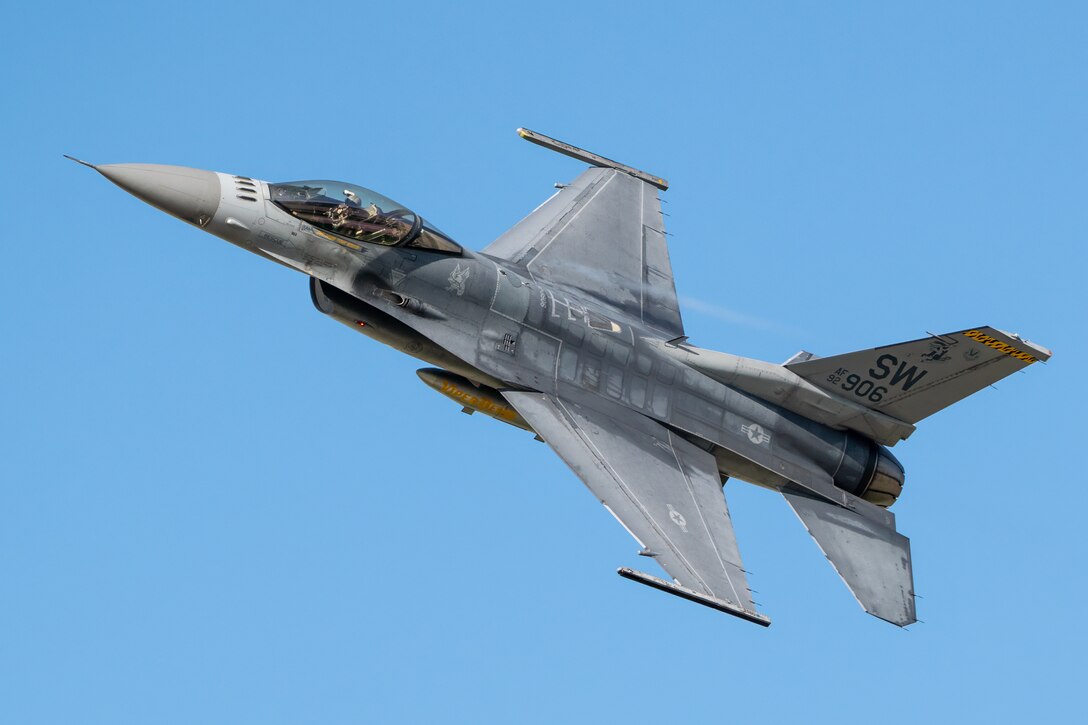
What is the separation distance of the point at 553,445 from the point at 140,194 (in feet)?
23.6

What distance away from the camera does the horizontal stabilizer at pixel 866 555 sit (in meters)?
24.8

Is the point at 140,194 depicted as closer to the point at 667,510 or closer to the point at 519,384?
the point at 519,384

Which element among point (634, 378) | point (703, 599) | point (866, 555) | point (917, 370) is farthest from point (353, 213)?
point (866, 555)

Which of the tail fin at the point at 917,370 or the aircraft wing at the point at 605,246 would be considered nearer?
the tail fin at the point at 917,370

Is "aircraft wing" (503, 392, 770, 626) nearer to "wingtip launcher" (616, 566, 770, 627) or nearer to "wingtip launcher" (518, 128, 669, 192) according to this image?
"wingtip launcher" (616, 566, 770, 627)

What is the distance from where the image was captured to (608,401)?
25125 millimetres

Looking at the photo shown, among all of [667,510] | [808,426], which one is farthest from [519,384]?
[808,426]

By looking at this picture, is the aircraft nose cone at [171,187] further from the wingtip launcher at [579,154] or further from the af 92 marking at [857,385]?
the af 92 marking at [857,385]

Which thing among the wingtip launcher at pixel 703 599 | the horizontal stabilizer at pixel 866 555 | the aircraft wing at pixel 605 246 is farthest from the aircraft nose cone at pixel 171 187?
the horizontal stabilizer at pixel 866 555

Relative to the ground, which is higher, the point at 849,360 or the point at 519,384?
the point at 849,360

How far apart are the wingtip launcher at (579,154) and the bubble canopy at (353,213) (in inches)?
275

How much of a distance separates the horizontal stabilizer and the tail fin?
2.01 metres

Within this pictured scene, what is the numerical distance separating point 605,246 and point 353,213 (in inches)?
253

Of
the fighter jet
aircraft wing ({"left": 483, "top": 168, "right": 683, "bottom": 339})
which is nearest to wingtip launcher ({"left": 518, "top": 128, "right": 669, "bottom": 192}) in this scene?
aircraft wing ({"left": 483, "top": 168, "right": 683, "bottom": 339})
